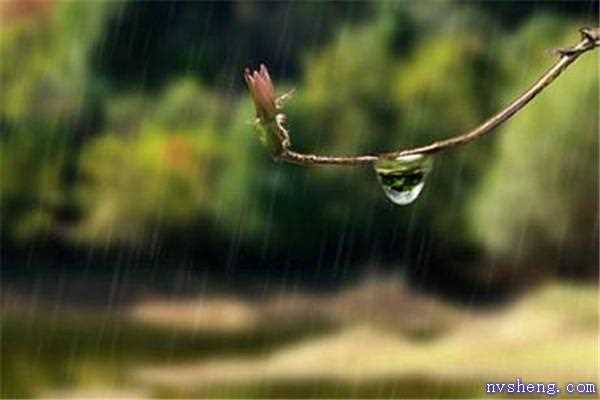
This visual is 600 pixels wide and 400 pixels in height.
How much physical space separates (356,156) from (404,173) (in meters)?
0.07

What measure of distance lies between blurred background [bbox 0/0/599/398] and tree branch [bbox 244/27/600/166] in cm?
229

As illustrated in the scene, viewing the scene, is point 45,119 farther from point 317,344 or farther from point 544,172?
point 544,172

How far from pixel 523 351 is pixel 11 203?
4.82 feet

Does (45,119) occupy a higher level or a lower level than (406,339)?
higher

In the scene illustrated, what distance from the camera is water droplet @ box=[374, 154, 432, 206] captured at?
19.1 inches

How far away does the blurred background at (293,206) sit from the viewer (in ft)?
9.16

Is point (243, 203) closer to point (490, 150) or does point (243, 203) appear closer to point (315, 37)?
point (315, 37)

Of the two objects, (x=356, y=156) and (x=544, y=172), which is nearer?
(x=356, y=156)

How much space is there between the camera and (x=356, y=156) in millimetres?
450

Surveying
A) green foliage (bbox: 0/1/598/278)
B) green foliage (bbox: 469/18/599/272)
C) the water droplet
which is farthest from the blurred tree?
the water droplet

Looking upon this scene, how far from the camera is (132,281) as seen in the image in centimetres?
290

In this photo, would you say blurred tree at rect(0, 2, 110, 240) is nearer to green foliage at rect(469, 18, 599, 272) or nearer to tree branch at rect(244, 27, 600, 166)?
green foliage at rect(469, 18, 599, 272)

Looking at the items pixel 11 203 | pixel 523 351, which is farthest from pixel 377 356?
pixel 11 203

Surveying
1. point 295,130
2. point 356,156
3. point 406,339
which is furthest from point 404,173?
point 406,339
